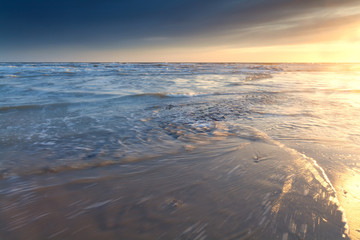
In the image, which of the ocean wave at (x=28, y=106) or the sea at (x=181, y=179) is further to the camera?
the ocean wave at (x=28, y=106)

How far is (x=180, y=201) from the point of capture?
2023 millimetres

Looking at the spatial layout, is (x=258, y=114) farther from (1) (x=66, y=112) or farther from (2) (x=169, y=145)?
(1) (x=66, y=112)

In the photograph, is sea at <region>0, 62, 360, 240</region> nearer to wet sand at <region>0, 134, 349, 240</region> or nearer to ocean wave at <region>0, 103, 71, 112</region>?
wet sand at <region>0, 134, 349, 240</region>

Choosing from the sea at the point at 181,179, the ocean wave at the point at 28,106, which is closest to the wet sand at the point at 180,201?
the sea at the point at 181,179

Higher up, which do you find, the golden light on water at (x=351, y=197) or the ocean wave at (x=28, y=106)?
the ocean wave at (x=28, y=106)

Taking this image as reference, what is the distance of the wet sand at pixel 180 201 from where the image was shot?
1665mm

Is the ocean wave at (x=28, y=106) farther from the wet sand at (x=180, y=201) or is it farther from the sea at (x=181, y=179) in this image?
the wet sand at (x=180, y=201)

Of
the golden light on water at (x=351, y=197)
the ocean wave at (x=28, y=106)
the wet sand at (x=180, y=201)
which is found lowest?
the wet sand at (x=180, y=201)

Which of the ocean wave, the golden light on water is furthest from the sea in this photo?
the ocean wave

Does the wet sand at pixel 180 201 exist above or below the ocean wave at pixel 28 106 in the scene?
below

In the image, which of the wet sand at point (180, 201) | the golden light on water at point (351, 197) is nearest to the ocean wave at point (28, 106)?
the wet sand at point (180, 201)

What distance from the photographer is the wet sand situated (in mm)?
1665

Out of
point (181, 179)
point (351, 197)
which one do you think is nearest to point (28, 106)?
point (181, 179)

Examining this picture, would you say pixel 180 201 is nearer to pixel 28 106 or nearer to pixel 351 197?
pixel 351 197
